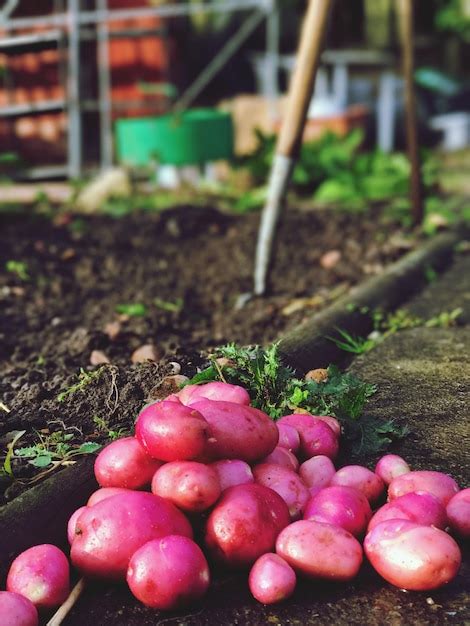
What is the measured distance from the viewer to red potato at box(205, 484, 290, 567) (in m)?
1.66

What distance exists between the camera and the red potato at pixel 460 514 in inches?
68.1

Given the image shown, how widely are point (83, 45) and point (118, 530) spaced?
7610 mm

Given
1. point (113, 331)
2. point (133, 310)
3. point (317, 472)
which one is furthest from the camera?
point (133, 310)

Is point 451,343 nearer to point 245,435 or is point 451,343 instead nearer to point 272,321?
point 272,321

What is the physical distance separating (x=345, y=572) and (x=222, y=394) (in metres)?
0.53

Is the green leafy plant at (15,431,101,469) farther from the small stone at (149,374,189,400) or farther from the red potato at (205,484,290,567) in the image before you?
the red potato at (205,484,290,567)

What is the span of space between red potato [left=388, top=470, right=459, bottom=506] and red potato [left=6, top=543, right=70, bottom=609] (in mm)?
682

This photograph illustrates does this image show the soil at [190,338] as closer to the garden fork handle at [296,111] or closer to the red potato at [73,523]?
the red potato at [73,523]

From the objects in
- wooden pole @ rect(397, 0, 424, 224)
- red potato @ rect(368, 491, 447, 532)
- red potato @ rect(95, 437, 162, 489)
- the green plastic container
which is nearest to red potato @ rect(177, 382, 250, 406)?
red potato @ rect(95, 437, 162, 489)

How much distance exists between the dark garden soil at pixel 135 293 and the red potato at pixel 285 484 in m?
0.43

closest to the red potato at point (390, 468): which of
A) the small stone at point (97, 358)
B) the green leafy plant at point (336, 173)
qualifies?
the small stone at point (97, 358)

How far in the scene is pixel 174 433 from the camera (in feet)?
5.63

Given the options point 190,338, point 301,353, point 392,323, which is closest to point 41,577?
point 301,353

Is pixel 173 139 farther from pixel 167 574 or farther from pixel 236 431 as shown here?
pixel 167 574
